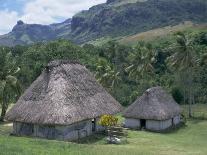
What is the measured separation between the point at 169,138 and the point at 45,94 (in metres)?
11.9

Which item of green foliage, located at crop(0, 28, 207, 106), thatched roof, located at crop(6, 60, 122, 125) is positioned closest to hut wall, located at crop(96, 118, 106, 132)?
thatched roof, located at crop(6, 60, 122, 125)

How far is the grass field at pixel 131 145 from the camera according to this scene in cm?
2594

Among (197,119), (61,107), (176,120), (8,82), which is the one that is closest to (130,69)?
(197,119)

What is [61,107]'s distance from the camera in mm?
33719

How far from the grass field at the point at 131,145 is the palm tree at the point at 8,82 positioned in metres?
3.38

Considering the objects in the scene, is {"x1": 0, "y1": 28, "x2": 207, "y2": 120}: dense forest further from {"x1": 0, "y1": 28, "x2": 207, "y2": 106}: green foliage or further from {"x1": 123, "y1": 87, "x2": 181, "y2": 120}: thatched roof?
{"x1": 123, "y1": 87, "x2": 181, "y2": 120}: thatched roof

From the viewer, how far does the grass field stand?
85.1 feet

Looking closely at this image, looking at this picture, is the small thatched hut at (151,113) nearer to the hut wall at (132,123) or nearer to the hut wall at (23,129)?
the hut wall at (132,123)

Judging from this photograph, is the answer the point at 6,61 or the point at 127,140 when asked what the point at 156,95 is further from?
the point at 6,61

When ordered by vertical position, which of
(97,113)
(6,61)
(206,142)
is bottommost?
(206,142)

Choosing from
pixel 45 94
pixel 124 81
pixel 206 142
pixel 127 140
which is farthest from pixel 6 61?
pixel 124 81

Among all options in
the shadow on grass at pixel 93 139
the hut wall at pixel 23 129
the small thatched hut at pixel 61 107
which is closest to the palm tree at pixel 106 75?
the small thatched hut at pixel 61 107

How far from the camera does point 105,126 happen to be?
3941cm

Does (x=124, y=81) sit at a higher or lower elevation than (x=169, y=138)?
higher
